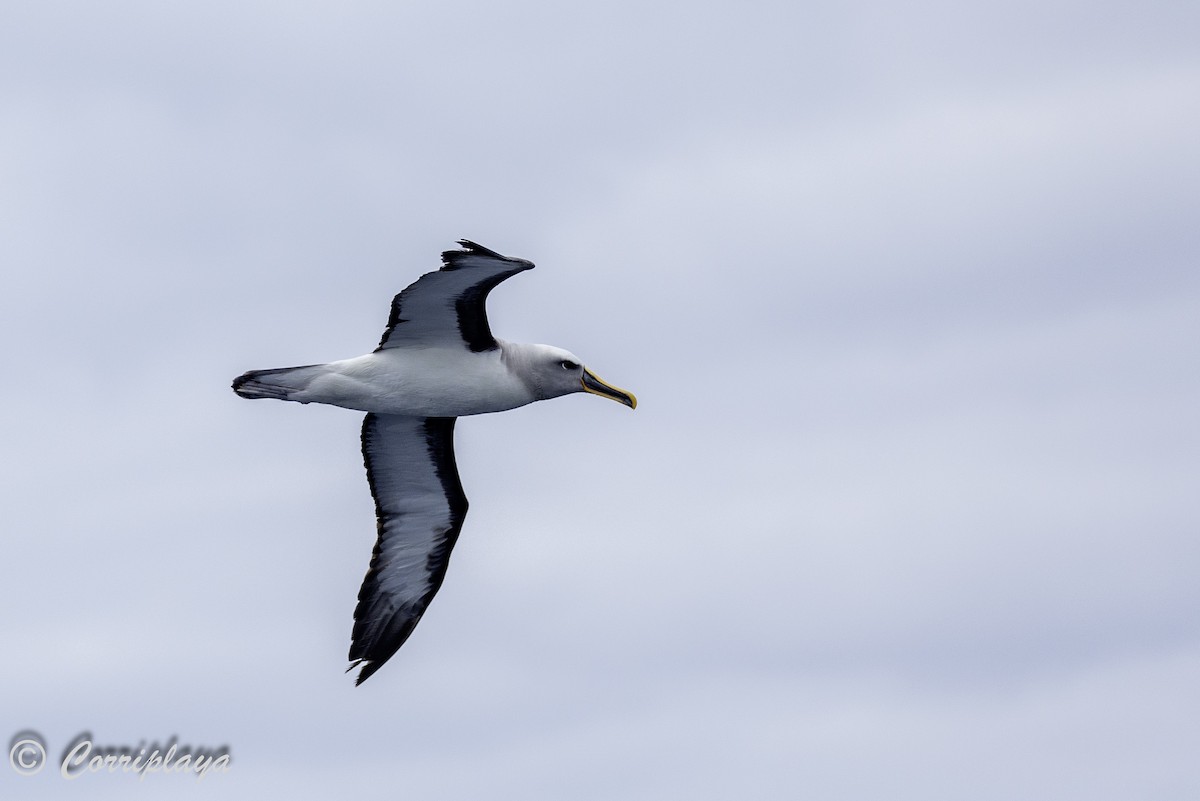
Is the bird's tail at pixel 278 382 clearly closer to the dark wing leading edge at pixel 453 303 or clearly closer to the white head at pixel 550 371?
the dark wing leading edge at pixel 453 303

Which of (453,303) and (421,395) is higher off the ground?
(453,303)

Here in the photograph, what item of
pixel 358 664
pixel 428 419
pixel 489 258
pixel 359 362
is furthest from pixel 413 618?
pixel 489 258

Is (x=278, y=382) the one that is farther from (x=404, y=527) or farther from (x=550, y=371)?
(x=404, y=527)

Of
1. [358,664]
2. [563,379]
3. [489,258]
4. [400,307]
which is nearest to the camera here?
[489,258]

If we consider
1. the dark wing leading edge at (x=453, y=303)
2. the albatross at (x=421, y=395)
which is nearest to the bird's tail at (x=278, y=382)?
the albatross at (x=421, y=395)

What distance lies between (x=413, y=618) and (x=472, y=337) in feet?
16.8

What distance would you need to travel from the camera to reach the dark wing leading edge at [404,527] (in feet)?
85.1

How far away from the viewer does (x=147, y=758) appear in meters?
23.8

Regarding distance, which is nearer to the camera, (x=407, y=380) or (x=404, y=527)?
(x=407, y=380)

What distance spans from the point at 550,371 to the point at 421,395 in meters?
1.86

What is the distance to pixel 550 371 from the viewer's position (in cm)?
2419

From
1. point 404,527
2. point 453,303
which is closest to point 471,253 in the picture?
point 453,303

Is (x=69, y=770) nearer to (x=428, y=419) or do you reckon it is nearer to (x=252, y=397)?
(x=252, y=397)

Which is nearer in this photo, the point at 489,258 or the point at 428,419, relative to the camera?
the point at 489,258
